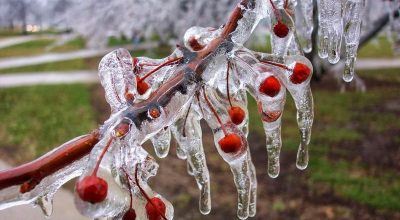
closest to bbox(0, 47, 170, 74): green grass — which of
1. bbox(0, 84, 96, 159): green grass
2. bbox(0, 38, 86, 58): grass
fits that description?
bbox(0, 84, 96, 159): green grass

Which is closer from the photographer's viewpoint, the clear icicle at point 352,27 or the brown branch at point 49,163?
the brown branch at point 49,163

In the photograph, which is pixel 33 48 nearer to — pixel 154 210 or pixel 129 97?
pixel 129 97

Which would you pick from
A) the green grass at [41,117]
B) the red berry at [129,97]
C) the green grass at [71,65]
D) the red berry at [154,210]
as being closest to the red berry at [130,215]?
the red berry at [154,210]

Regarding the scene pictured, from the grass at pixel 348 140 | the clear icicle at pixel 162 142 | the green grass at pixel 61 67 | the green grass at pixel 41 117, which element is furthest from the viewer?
the green grass at pixel 61 67

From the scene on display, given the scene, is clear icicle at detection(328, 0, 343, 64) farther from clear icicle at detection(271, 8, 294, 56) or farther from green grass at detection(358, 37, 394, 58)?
green grass at detection(358, 37, 394, 58)

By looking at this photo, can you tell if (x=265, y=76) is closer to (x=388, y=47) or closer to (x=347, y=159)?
(x=347, y=159)

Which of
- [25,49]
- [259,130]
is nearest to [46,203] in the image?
[259,130]

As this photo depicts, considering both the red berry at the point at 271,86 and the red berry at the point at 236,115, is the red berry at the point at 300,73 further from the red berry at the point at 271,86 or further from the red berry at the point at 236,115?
the red berry at the point at 236,115
